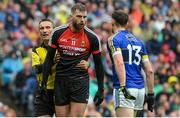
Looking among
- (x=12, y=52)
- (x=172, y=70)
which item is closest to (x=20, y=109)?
(x=12, y=52)

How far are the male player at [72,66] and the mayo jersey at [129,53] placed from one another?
29 cm

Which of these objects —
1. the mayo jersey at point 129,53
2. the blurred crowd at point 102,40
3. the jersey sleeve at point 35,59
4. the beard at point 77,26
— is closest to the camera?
the beard at point 77,26

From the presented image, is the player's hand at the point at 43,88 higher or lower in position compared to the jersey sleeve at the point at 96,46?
lower

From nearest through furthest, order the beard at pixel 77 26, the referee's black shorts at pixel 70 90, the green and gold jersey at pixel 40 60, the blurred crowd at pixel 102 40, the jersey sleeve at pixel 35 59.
A: the beard at pixel 77 26, the referee's black shorts at pixel 70 90, the green and gold jersey at pixel 40 60, the jersey sleeve at pixel 35 59, the blurred crowd at pixel 102 40

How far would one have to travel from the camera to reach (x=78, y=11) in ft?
33.8

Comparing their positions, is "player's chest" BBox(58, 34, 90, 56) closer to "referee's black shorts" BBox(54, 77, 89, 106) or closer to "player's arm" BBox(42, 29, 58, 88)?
"player's arm" BBox(42, 29, 58, 88)

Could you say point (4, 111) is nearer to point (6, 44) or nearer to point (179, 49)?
point (6, 44)

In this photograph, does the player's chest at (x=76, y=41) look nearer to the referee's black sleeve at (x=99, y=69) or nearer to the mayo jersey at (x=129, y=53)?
the referee's black sleeve at (x=99, y=69)

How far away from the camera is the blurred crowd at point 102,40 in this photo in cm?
1730

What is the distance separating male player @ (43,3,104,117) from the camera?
10.5m

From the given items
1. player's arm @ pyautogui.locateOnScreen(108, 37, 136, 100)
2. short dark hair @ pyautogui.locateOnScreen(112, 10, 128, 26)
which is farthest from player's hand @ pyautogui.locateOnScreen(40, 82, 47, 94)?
short dark hair @ pyautogui.locateOnScreen(112, 10, 128, 26)

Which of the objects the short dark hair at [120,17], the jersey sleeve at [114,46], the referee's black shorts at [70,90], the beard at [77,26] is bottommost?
the referee's black shorts at [70,90]

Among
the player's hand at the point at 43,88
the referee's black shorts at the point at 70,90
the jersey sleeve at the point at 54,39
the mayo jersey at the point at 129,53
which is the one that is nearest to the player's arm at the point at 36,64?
the player's hand at the point at 43,88

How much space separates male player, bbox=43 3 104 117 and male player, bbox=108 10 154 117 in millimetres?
304
